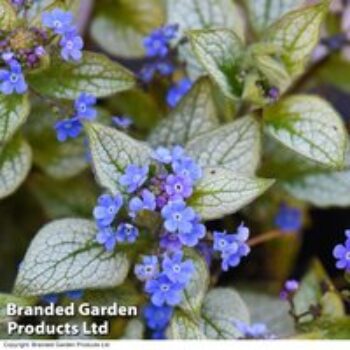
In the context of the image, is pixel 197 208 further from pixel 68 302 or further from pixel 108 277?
pixel 68 302

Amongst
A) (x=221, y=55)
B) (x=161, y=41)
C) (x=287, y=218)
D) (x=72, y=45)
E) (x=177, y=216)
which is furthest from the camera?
(x=287, y=218)

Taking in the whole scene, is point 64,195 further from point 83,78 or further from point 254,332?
point 254,332

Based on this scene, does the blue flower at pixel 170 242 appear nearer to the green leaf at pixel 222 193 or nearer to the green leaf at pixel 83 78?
the green leaf at pixel 222 193

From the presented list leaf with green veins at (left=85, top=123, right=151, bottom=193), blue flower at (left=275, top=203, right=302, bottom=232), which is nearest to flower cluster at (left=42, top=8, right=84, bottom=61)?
leaf with green veins at (left=85, top=123, right=151, bottom=193)

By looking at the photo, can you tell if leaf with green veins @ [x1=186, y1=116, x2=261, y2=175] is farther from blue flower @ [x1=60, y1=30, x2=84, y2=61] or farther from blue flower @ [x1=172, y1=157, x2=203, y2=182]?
blue flower @ [x1=60, y1=30, x2=84, y2=61]

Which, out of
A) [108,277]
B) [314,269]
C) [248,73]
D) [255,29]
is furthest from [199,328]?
[255,29]

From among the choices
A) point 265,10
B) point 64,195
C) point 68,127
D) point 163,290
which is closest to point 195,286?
point 163,290
